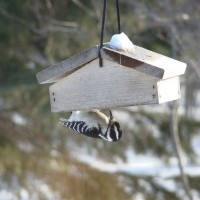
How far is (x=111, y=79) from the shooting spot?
184 cm

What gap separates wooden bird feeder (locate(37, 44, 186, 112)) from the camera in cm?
178

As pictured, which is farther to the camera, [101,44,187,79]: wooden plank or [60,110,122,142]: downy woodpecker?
[60,110,122,142]: downy woodpecker

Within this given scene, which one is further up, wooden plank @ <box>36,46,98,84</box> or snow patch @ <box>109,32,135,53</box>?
snow patch @ <box>109,32,135,53</box>

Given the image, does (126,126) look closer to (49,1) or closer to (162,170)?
(49,1)

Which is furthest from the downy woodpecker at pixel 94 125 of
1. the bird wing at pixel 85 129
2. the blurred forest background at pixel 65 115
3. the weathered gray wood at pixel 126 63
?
the blurred forest background at pixel 65 115

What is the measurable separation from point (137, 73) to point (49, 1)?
3050mm

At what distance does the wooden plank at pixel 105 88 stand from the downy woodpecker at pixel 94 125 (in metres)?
0.05

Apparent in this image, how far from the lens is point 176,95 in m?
2.02

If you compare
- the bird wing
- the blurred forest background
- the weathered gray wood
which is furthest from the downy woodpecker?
the blurred forest background

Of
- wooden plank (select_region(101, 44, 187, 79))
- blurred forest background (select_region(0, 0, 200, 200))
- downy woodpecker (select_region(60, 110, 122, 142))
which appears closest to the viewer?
wooden plank (select_region(101, 44, 187, 79))

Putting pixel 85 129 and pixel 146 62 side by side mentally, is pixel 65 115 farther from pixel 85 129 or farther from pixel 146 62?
pixel 146 62

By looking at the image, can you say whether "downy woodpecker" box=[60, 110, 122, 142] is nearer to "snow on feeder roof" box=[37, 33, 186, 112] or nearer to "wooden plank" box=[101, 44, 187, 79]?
"snow on feeder roof" box=[37, 33, 186, 112]

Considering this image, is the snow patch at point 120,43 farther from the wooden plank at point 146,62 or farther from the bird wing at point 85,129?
the bird wing at point 85,129

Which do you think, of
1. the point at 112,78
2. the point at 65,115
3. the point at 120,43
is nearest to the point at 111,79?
the point at 112,78
